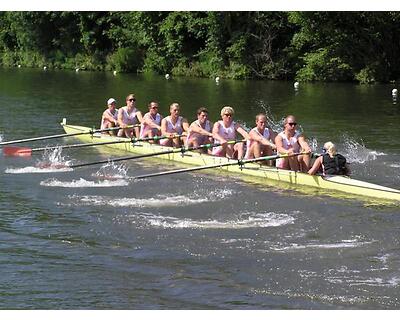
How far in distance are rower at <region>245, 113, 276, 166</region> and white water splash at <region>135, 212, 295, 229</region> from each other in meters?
2.83

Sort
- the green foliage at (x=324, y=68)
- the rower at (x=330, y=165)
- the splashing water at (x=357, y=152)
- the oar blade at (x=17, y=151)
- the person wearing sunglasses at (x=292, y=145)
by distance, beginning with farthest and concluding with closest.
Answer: the green foliage at (x=324, y=68) → the oar blade at (x=17, y=151) → the splashing water at (x=357, y=152) → the person wearing sunglasses at (x=292, y=145) → the rower at (x=330, y=165)

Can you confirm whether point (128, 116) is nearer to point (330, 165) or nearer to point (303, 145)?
point (303, 145)

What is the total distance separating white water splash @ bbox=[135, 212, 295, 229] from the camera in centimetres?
1357

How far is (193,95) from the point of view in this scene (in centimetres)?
3719

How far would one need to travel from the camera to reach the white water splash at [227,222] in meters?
13.6

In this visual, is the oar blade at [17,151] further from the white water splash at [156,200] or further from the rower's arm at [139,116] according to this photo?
the white water splash at [156,200]

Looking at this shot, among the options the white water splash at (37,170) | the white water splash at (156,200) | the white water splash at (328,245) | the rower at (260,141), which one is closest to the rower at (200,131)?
the rower at (260,141)

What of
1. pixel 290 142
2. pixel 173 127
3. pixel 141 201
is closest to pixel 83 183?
pixel 141 201

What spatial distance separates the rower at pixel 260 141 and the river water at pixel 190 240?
0.76 metres

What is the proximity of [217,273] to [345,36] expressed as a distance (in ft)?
106

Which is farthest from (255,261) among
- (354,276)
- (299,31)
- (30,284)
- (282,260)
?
(299,31)

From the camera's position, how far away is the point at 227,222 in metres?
13.8

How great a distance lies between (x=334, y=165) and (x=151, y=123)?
6.27 m

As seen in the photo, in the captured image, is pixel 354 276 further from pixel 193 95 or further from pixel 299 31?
pixel 299 31
